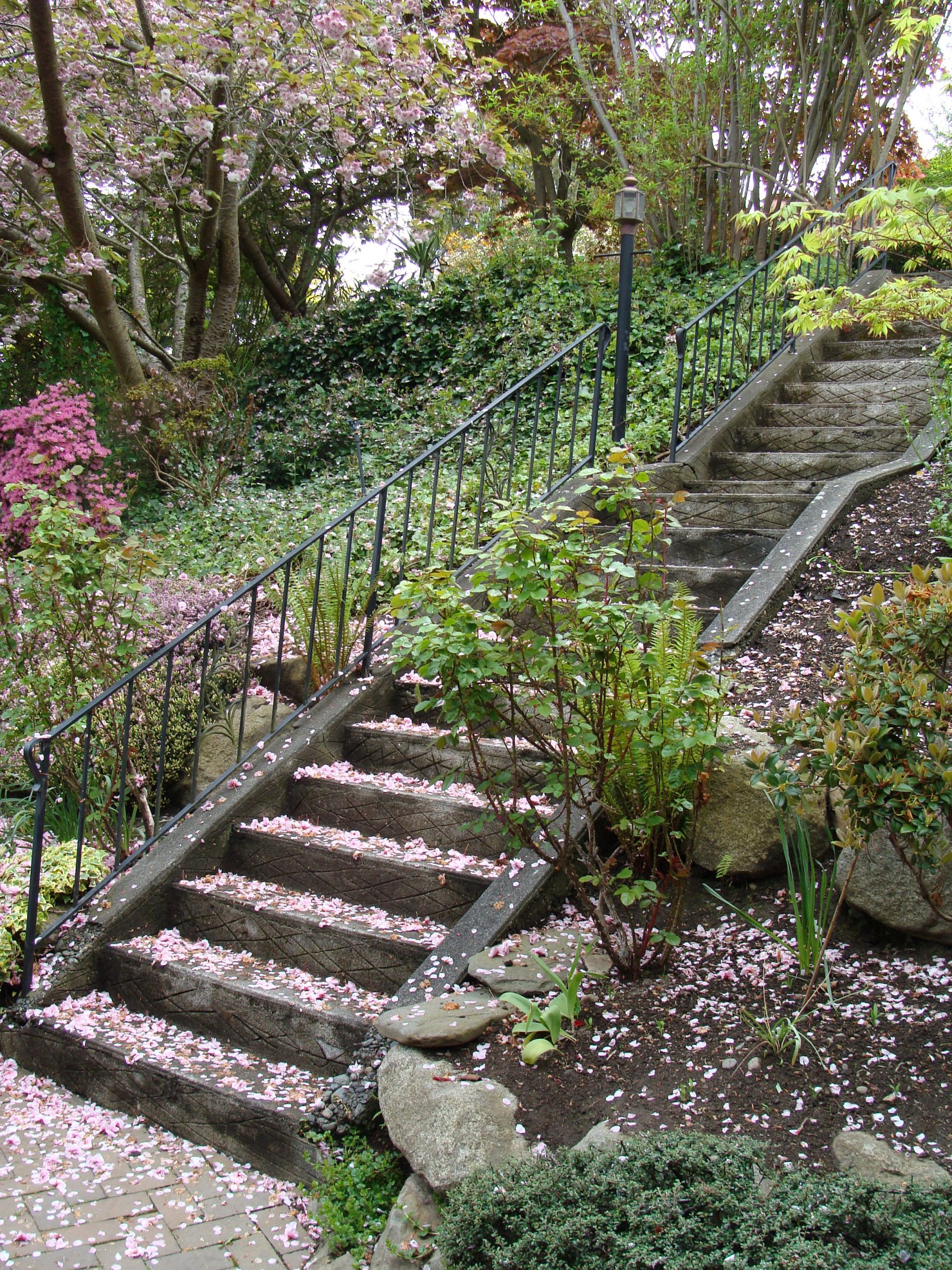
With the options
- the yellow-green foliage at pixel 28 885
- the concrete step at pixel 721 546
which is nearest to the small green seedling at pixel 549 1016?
the yellow-green foliage at pixel 28 885

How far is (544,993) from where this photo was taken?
8.87 ft

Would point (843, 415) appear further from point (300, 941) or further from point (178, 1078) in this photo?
point (178, 1078)

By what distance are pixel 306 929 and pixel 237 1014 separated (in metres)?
0.35

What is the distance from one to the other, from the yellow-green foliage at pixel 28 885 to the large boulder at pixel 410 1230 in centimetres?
185

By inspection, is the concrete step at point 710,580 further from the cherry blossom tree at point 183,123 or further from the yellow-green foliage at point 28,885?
the cherry blossom tree at point 183,123

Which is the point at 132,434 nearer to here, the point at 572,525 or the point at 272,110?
the point at 272,110

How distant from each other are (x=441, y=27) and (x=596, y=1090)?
10.4 metres

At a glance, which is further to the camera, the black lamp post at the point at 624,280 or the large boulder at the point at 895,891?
the black lamp post at the point at 624,280

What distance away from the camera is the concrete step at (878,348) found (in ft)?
21.5

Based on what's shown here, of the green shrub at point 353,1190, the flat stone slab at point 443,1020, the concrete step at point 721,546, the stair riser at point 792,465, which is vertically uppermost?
the stair riser at point 792,465

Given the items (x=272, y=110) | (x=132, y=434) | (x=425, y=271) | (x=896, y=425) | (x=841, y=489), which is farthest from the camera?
(x=425, y=271)

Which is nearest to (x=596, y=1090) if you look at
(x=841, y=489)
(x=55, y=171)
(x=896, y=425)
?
(x=841, y=489)

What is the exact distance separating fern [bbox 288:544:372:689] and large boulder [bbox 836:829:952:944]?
250cm

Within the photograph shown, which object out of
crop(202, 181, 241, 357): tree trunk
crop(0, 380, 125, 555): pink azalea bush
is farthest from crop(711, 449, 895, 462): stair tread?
crop(202, 181, 241, 357): tree trunk
